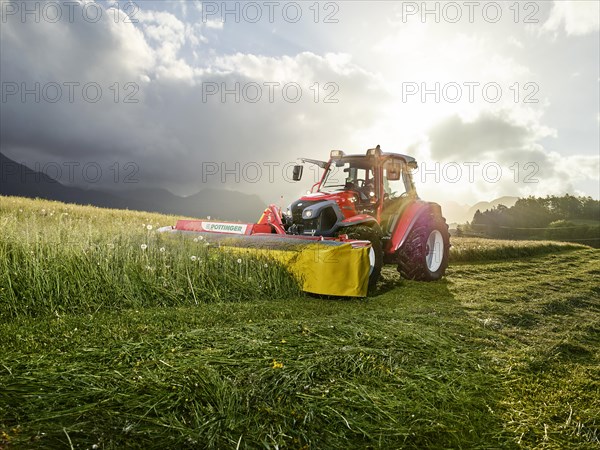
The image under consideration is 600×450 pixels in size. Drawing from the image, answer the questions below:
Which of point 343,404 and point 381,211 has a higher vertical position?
point 381,211

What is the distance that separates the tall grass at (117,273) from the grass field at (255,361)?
3 centimetres

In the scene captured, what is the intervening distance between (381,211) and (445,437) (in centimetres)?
581

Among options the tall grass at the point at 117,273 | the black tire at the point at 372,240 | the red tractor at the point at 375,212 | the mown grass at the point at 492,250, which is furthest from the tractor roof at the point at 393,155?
the mown grass at the point at 492,250

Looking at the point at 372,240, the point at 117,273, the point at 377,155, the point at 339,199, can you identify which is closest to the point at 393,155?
the point at 377,155

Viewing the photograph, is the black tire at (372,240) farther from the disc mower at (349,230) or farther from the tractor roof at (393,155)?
the tractor roof at (393,155)

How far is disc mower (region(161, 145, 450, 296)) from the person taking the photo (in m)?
6.42

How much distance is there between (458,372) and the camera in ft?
10.9

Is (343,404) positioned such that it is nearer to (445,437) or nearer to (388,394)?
(388,394)

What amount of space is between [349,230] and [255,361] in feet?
13.9

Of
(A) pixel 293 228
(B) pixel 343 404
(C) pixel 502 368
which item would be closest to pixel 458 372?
(C) pixel 502 368

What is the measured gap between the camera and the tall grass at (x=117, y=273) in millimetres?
Result: 5398

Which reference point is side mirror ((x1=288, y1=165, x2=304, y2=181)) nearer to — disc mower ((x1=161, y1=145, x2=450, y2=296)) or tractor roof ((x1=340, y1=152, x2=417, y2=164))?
disc mower ((x1=161, y1=145, x2=450, y2=296))

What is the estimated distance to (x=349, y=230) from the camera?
718cm

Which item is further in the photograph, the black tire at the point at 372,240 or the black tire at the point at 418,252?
the black tire at the point at 418,252
